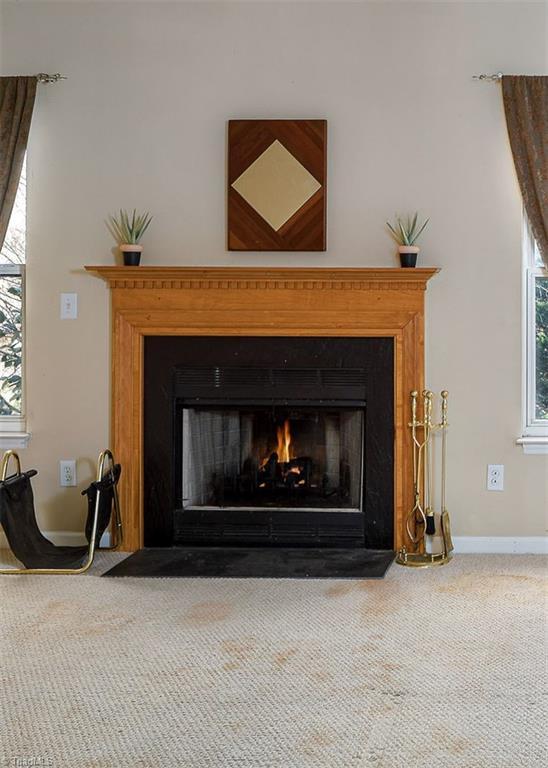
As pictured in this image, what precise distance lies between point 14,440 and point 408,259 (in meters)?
1.95

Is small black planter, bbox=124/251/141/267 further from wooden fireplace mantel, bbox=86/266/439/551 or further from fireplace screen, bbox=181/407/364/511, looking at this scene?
fireplace screen, bbox=181/407/364/511

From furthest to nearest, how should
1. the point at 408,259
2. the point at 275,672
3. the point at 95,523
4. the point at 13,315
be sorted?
the point at 13,315, the point at 408,259, the point at 95,523, the point at 275,672

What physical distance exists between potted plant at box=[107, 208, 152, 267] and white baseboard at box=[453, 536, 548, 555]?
1.92m

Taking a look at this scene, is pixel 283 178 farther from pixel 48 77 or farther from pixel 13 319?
pixel 13 319

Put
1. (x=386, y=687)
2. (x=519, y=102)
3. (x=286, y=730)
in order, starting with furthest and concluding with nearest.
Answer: (x=519, y=102) < (x=386, y=687) < (x=286, y=730)

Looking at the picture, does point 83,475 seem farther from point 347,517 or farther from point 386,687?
point 386,687

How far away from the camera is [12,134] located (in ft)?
12.2

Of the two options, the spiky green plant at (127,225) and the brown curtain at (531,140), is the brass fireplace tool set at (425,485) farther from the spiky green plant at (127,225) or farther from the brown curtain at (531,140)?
the spiky green plant at (127,225)

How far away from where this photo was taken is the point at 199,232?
376 centimetres

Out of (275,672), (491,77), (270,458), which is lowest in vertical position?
(275,672)

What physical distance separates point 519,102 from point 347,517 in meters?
2.00

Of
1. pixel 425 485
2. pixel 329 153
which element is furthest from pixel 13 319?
pixel 425 485

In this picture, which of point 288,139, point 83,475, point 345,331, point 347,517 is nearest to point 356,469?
point 347,517

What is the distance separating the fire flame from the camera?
3.87m
